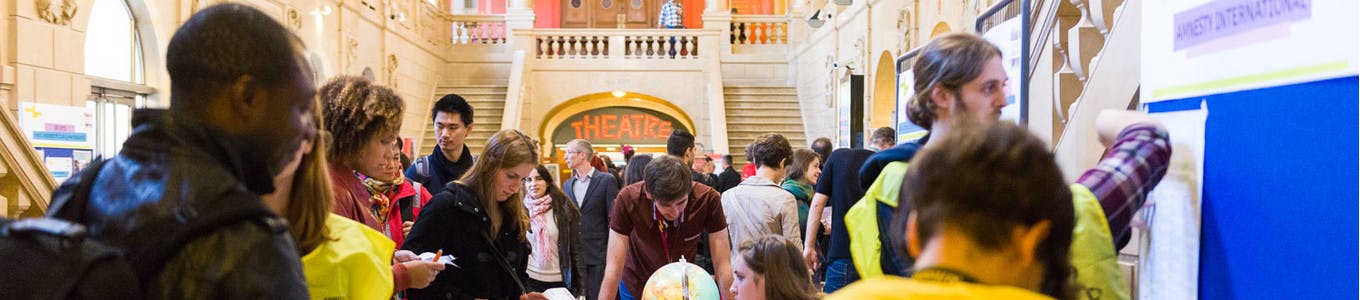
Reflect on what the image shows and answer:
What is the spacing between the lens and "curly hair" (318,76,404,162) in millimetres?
2564

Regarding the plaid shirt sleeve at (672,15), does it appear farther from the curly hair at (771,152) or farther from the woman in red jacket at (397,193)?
the woman in red jacket at (397,193)

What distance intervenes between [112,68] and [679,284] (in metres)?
8.64

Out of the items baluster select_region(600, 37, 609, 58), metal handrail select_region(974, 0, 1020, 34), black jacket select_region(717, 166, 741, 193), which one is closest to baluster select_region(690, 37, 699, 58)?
baluster select_region(600, 37, 609, 58)

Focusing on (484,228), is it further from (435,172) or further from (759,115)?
(759,115)

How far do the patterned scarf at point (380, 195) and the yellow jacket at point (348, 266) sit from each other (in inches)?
44.4

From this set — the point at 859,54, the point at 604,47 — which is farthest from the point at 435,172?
the point at 604,47

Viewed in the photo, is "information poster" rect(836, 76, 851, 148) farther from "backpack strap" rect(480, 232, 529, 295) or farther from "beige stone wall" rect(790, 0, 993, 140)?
"backpack strap" rect(480, 232, 529, 295)

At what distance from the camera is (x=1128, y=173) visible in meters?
1.84

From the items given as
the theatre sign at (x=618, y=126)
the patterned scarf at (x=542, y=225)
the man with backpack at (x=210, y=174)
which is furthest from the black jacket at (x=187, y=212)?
the theatre sign at (x=618, y=126)

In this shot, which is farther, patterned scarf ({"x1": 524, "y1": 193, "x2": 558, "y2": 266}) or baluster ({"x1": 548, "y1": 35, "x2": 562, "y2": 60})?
baluster ({"x1": 548, "y1": 35, "x2": 562, "y2": 60})

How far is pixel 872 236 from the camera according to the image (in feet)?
6.60

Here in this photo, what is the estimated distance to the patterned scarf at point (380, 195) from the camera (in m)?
3.00

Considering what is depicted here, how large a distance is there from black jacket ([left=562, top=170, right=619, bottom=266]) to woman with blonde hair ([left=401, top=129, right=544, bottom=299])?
276 centimetres

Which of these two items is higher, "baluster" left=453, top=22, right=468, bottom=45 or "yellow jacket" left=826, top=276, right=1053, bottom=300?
"baluster" left=453, top=22, right=468, bottom=45
